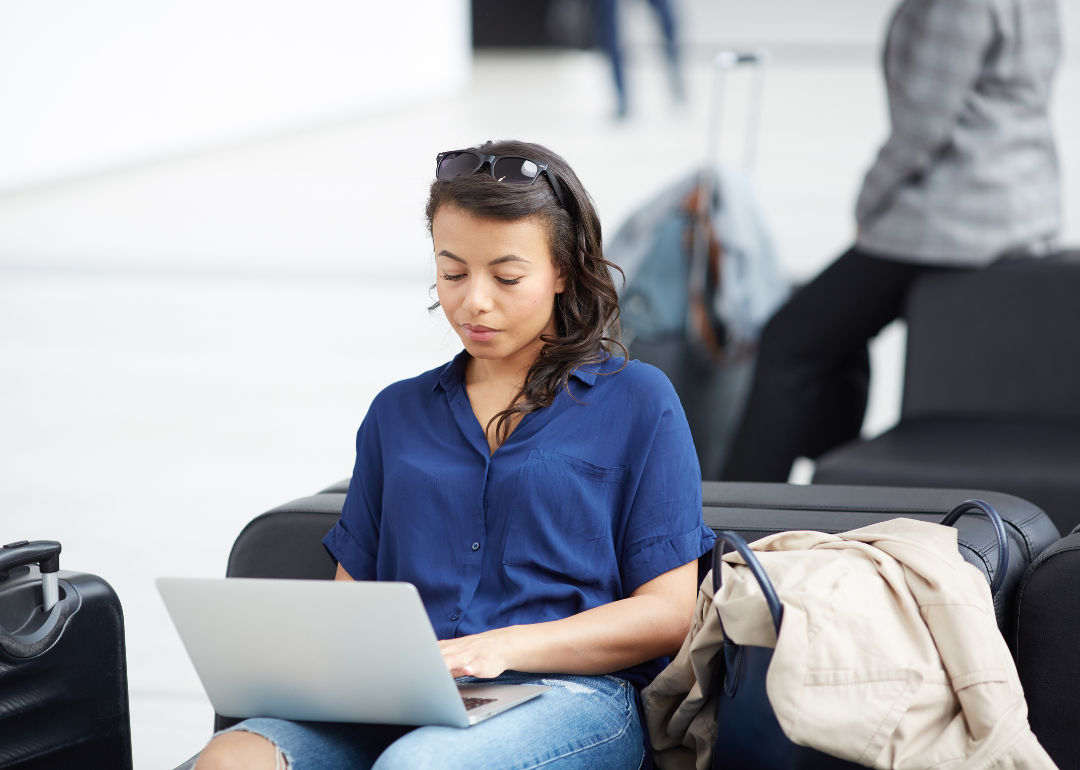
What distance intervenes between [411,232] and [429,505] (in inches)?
232

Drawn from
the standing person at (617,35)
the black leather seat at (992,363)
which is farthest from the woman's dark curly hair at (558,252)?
the standing person at (617,35)

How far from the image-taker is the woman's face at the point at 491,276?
1518 mm

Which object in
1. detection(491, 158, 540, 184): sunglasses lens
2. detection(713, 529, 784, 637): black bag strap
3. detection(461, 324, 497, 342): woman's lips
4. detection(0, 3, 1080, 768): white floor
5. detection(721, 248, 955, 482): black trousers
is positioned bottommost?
detection(0, 3, 1080, 768): white floor

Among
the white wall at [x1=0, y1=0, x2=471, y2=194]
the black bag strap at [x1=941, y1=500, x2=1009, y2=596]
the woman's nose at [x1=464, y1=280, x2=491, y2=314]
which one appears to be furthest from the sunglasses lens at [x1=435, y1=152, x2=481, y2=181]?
the white wall at [x1=0, y1=0, x2=471, y2=194]

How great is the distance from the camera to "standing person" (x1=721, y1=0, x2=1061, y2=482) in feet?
9.36

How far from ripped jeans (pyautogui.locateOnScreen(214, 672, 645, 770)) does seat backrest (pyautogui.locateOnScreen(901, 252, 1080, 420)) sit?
1636 mm

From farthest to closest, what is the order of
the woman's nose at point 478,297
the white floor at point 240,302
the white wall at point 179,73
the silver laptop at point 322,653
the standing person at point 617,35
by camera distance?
the standing person at point 617,35
the white wall at point 179,73
the white floor at point 240,302
the woman's nose at point 478,297
the silver laptop at point 322,653

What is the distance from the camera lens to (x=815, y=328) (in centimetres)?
304

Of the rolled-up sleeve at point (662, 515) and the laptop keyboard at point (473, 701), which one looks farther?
the rolled-up sleeve at point (662, 515)

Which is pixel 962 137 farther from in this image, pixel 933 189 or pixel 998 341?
pixel 998 341

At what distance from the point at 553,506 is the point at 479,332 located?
199 mm

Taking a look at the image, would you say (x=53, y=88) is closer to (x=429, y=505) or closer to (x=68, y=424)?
(x=68, y=424)

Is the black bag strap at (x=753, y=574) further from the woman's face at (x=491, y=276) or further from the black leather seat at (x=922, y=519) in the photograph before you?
the woman's face at (x=491, y=276)

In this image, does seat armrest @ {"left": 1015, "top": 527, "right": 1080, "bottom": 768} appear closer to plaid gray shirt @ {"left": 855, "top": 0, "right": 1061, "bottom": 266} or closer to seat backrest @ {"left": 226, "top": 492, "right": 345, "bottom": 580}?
seat backrest @ {"left": 226, "top": 492, "right": 345, "bottom": 580}
